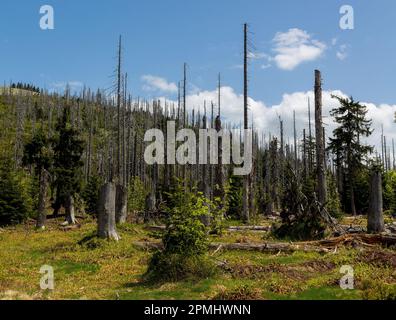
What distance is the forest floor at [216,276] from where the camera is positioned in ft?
33.2

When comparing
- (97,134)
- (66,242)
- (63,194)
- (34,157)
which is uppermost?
(97,134)

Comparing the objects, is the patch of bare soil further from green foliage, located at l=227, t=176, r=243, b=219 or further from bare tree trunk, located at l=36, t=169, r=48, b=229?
bare tree trunk, located at l=36, t=169, r=48, b=229

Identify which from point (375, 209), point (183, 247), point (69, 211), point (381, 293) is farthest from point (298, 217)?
point (69, 211)

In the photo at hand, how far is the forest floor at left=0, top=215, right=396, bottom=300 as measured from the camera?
10.1 meters

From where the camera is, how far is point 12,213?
35594 millimetres

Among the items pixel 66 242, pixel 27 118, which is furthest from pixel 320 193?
pixel 27 118

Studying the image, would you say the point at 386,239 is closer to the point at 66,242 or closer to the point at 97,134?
the point at 66,242

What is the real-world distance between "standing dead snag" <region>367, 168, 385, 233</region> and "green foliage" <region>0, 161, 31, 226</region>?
92.5 feet

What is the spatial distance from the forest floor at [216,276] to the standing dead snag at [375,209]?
13.9ft

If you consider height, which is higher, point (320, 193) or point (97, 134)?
point (97, 134)

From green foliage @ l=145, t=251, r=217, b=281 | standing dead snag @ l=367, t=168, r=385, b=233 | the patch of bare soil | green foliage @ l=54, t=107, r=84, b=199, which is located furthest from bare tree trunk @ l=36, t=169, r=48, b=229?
the patch of bare soil

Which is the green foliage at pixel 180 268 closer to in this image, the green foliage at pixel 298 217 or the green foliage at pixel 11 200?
the green foliage at pixel 298 217

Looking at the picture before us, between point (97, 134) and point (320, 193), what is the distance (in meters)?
91.2

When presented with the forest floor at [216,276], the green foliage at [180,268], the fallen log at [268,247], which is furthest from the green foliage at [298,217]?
the green foliage at [180,268]
